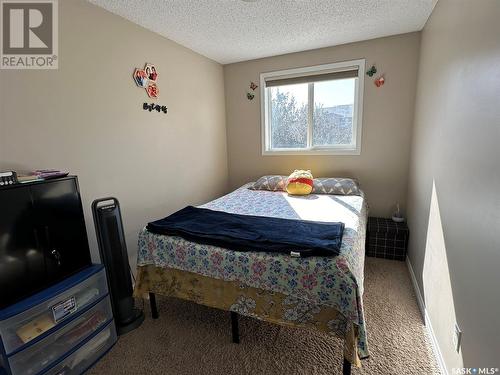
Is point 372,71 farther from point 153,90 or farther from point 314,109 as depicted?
point 153,90

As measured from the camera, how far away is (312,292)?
4.64ft

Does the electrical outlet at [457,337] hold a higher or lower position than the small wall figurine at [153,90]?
lower

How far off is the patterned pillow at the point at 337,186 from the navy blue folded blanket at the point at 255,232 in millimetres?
1118

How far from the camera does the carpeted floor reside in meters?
1.53

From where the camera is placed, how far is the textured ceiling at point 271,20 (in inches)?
81.8

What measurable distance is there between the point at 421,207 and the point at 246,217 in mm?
1506

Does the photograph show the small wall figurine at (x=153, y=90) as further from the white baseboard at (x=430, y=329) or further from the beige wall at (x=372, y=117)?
the white baseboard at (x=430, y=329)

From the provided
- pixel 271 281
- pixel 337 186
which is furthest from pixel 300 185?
pixel 271 281

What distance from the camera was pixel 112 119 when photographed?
2.16 m

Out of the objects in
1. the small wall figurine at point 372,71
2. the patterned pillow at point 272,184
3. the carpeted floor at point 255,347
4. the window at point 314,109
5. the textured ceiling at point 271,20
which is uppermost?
the textured ceiling at point 271,20

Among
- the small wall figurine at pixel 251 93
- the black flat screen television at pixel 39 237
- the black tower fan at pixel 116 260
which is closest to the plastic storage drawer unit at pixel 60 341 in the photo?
the black tower fan at pixel 116 260

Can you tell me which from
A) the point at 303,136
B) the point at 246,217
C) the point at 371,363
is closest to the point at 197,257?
the point at 246,217

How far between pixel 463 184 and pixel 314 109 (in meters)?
2.34

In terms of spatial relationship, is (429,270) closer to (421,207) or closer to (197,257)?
(421,207)
